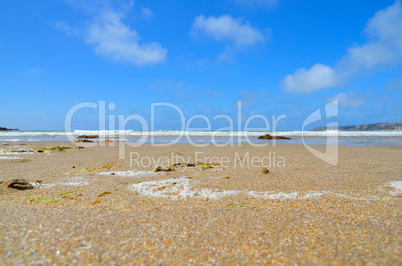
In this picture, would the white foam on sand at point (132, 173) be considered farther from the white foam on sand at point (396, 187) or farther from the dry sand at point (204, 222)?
the white foam on sand at point (396, 187)

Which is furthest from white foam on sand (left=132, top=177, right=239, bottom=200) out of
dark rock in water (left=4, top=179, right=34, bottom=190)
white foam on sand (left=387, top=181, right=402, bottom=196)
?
white foam on sand (left=387, top=181, right=402, bottom=196)

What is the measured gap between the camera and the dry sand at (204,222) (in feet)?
6.63

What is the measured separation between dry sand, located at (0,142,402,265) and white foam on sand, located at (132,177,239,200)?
0.06 feet

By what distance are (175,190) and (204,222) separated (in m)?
1.62

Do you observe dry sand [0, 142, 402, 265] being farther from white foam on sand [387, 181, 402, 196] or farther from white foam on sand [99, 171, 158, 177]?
white foam on sand [99, 171, 158, 177]

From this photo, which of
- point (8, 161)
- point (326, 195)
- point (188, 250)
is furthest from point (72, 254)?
point (8, 161)

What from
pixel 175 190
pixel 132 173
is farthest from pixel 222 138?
pixel 175 190

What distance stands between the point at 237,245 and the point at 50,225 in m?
2.03

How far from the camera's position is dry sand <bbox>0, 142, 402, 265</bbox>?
→ 2.02m

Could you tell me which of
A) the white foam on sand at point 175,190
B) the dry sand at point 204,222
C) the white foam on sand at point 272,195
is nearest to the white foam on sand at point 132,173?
the dry sand at point 204,222

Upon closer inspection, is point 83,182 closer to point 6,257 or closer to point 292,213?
point 6,257

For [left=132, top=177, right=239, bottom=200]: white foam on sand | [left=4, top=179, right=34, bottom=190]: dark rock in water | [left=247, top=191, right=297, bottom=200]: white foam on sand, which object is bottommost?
[left=247, top=191, right=297, bottom=200]: white foam on sand

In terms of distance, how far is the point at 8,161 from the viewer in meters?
7.45

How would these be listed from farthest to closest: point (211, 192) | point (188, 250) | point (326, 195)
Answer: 1. point (211, 192)
2. point (326, 195)
3. point (188, 250)
